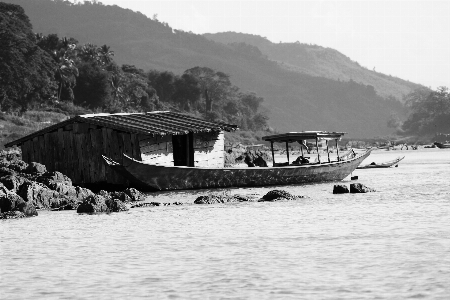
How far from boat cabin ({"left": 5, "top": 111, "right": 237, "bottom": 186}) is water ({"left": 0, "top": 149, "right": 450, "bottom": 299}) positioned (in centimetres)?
724

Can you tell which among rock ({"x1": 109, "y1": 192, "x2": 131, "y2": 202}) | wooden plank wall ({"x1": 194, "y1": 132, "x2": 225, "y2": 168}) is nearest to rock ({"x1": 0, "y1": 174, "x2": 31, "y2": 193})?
rock ({"x1": 109, "y1": 192, "x2": 131, "y2": 202})

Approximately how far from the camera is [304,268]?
13.9 metres

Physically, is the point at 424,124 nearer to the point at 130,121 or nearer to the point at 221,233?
the point at 130,121

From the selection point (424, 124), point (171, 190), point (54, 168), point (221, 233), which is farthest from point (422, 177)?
point (424, 124)

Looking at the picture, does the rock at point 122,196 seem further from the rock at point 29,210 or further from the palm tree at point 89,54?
the palm tree at point 89,54

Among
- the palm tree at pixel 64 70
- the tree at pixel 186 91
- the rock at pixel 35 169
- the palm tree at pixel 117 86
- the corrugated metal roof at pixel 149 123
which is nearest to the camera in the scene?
the rock at pixel 35 169

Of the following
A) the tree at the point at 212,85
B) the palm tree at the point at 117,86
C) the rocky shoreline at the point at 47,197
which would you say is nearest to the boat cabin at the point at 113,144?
the rocky shoreline at the point at 47,197

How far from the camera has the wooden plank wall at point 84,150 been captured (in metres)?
31.6

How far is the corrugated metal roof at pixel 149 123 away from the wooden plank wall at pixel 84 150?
360 mm

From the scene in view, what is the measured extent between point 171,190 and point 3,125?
5074 centimetres

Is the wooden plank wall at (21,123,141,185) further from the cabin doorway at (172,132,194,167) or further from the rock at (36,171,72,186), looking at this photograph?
the rock at (36,171,72,186)

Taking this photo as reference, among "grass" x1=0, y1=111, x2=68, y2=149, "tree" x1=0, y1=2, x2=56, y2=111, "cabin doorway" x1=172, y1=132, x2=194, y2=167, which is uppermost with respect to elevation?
"tree" x1=0, y1=2, x2=56, y2=111

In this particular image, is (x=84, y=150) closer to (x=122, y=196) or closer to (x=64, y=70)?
(x=122, y=196)

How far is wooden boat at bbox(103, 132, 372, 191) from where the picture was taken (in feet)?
98.7
